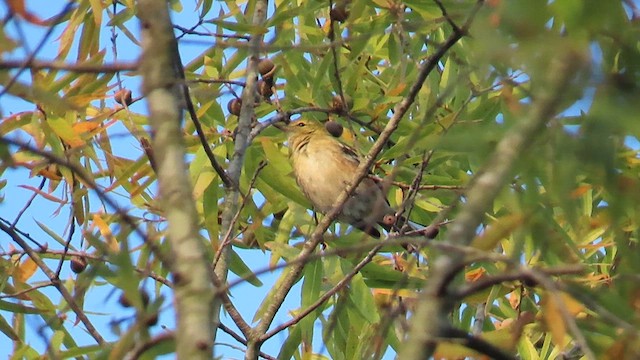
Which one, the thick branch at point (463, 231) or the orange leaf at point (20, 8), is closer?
the thick branch at point (463, 231)

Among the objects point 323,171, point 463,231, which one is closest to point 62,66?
point 463,231

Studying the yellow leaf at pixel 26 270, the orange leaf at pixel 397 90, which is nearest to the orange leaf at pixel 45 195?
the yellow leaf at pixel 26 270

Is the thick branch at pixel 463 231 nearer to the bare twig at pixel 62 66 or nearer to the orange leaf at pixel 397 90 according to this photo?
the bare twig at pixel 62 66

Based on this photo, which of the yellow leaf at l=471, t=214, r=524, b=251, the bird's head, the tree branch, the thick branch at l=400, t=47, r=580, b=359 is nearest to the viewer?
the thick branch at l=400, t=47, r=580, b=359

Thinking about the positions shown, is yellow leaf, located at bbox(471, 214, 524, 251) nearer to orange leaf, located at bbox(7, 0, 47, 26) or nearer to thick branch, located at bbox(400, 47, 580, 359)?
thick branch, located at bbox(400, 47, 580, 359)

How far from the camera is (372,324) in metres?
4.20

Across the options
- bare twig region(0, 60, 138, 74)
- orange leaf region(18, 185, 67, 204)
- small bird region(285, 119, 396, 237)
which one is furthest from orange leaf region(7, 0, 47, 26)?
small bird region(285, 119, 396, 237)

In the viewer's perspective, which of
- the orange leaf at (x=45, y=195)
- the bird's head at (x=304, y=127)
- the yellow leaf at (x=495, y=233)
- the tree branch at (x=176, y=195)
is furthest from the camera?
the bird's head at (x=304, y=127)

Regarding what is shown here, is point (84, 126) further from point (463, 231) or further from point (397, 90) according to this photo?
point (463, 231)

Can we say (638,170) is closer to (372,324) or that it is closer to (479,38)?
(372,324)

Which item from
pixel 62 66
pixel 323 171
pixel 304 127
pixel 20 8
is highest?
pixel 304 127

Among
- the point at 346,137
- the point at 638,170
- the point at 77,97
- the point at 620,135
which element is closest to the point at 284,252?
the point at 77,97

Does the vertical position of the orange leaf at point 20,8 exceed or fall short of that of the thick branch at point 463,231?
it exceeds it

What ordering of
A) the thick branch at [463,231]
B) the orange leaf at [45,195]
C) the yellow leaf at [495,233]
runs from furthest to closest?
the orange leaf at [45,195] → the yellow leaf at [495,233] → the thick branch at [463,231]
